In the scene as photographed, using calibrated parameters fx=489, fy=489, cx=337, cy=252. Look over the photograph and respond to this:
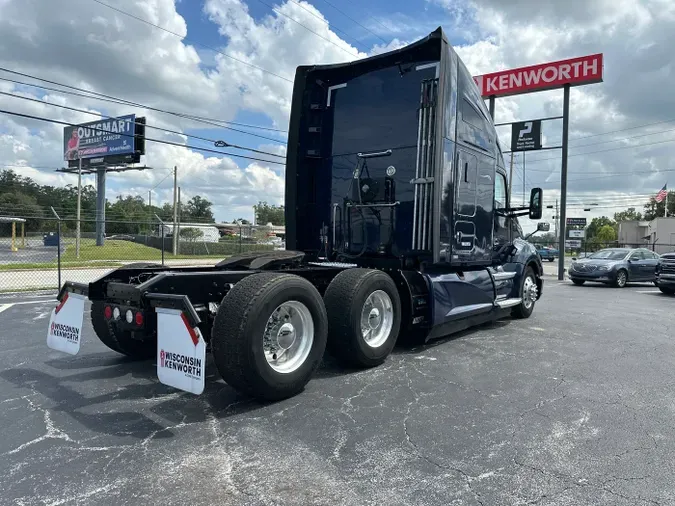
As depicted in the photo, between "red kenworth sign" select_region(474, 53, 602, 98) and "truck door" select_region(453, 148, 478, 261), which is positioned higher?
"red kenworth sign" select_region(474, 53, 602, 98)

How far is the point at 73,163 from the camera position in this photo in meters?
47.1

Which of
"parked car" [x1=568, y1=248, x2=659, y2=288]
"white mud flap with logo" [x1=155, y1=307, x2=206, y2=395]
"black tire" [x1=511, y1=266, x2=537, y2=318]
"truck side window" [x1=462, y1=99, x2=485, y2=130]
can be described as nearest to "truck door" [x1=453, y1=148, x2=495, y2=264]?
"truck side window" [x1=462, y1=99, x2=485, y2=130]

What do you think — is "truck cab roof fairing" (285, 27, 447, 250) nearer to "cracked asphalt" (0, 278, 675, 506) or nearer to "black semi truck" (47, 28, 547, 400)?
"black semi truck" (47, 28, 547, 400)

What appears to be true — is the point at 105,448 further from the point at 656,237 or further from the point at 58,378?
the point at 656,237

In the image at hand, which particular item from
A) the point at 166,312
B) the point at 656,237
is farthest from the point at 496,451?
the point at 656,237

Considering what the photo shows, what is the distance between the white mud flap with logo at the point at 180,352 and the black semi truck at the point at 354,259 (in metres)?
0.01

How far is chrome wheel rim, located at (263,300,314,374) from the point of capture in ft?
13.5

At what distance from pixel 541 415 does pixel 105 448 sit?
3.25 meters

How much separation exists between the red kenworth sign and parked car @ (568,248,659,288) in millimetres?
7660

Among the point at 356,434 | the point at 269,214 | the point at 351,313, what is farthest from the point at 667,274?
the point at 269,214

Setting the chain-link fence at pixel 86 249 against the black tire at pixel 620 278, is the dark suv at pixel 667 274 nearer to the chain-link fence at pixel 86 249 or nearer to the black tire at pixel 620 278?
the black tire at pixel 620 278

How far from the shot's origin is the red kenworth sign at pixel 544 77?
67.7ft

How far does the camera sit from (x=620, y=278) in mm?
17156

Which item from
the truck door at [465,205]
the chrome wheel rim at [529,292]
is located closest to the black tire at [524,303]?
the chrome wheel rim at [529,292]
